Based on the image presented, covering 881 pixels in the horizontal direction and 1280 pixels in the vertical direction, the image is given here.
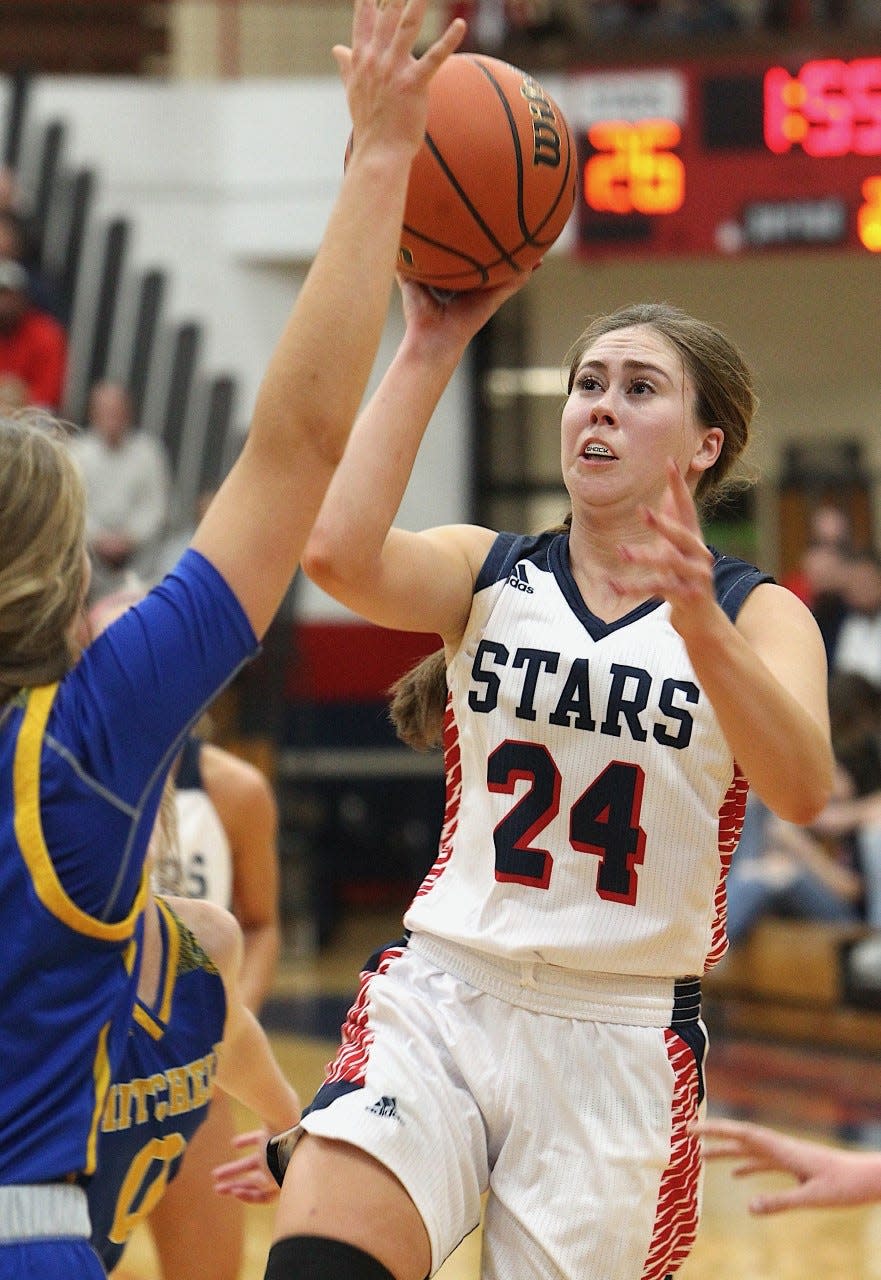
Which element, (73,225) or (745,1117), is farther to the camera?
(73,225)

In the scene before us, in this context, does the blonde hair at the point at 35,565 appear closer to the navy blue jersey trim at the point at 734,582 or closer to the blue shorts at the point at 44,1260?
the blue shorts at the point at 44,1260

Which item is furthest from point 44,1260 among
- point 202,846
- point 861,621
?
point 861,621

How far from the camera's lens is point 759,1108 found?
23.2 ft

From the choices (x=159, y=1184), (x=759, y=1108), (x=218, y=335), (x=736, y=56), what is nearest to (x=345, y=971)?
(x=759, y=1108)

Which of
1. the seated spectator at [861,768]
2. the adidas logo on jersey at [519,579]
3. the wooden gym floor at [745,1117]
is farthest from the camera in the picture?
the seated spectator at [861,768]

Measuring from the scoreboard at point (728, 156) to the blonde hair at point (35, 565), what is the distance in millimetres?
8120

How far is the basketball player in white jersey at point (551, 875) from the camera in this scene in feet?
8.84

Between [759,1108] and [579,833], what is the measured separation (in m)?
4.60

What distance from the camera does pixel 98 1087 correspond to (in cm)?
193

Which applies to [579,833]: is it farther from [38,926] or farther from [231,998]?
[38,926]

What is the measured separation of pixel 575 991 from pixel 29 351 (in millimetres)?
8493

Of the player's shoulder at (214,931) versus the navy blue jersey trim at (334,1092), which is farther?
the player's shoulder at (214,931)

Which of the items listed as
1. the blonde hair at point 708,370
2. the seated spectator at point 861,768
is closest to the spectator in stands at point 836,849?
the seated spectator at point 861,768

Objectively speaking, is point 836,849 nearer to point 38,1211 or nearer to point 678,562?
point 678,562
